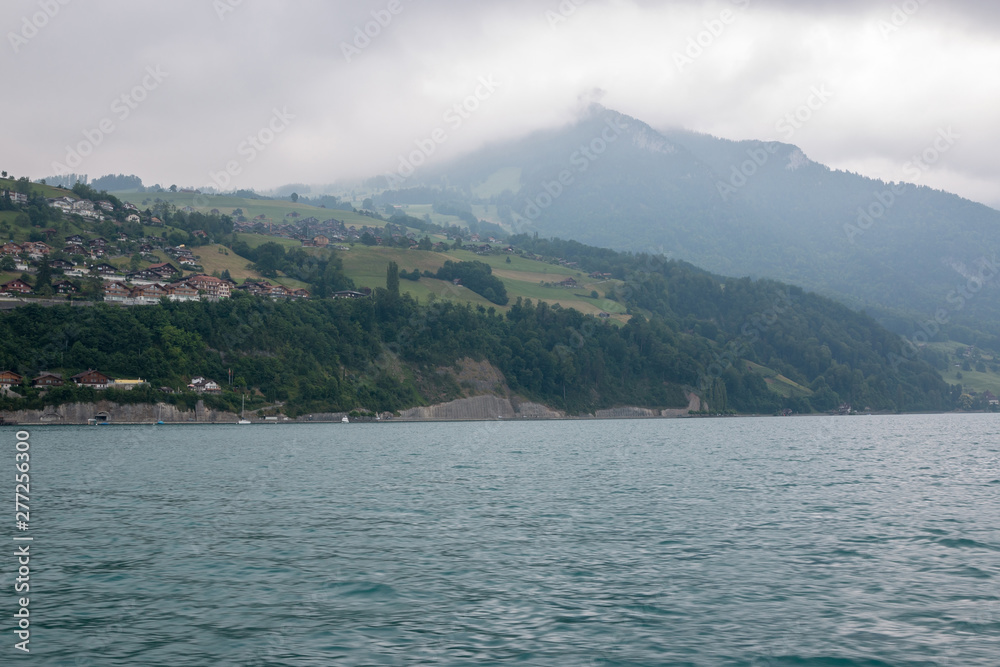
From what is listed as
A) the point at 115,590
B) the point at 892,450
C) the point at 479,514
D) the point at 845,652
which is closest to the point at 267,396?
the point at 892,450

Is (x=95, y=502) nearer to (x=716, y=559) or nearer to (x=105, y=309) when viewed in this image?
(x=716, y=559)

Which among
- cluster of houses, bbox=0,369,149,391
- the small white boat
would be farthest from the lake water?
the small white boat

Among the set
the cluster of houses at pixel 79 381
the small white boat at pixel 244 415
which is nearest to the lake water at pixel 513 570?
the cluster of houses at pixel 79 381

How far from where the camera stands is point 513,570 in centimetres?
2700

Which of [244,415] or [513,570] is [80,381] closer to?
[244,415]

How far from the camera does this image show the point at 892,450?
88750 mm

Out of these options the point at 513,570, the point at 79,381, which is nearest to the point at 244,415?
the point at 79,381

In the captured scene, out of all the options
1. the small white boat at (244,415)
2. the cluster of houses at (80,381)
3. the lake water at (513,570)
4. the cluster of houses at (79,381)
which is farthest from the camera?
the small white boat at (244,415)

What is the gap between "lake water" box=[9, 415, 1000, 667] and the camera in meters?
19.0

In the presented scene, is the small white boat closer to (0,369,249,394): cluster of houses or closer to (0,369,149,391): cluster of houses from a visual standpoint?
(0,369,249,394): cluster of houses

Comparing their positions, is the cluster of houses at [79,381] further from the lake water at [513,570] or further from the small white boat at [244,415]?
the lake water at [513,570]

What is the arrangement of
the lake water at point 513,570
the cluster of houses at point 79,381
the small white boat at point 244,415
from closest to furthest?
1. the lake water at point 513,570
2. the cluster of houses at point 79,381
3. the small white boat at point 244,415

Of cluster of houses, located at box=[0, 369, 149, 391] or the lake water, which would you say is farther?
cluster of houses, located at box=[0, 369, 149, 391]

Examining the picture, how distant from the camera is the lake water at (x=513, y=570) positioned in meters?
19.0
